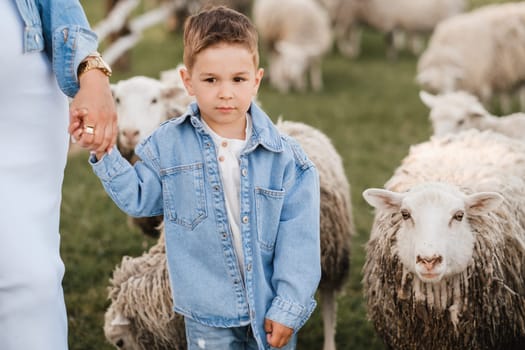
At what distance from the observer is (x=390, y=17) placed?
1258cm

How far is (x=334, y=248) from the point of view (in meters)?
3.51

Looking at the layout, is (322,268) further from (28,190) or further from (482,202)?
(28,190)

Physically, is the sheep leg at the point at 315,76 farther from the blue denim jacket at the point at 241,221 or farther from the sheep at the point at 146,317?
the blue denim jacket at the point at 241,221

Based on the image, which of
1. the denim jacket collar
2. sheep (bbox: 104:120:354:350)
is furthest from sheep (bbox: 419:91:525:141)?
the denim jacket collar

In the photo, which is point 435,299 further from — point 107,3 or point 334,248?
point 107,3

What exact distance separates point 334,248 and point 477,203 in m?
0.99

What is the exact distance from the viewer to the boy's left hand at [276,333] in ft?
7.09

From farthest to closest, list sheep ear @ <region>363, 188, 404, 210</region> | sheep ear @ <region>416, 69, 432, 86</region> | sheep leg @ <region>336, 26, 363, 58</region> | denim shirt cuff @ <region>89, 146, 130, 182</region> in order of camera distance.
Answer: sheep leg @ <region>336, 26, 363, 58</region> < sheep ear @ <region>416, 69, 432, 86</region> < sheep ear @ <region>363, 188, 404, 210</region> < denim shirt cuff @ <region>89, 146, 130, 182</region>

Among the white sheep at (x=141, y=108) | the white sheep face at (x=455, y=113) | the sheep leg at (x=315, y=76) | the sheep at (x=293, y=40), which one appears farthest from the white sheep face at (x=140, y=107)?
the sheep leg at (x=315, y=76)

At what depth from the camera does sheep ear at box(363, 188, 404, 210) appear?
2.74 m

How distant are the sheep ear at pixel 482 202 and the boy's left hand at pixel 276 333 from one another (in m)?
0.92

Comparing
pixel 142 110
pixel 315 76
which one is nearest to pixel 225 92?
pixel 142 110

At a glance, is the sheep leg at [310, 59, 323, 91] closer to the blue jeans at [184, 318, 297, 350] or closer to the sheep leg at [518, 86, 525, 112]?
the sheep leg at [518, 86, 525, 112]

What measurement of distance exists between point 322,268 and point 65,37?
76.7 inches
